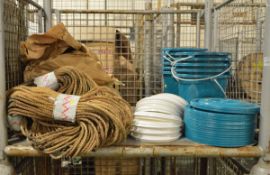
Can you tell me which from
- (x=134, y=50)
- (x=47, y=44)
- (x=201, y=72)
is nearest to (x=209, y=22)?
(x=134, y=50)

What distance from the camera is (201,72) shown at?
1.42m

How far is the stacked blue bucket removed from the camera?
1416mm

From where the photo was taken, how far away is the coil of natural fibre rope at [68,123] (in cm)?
102

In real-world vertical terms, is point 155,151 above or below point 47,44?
below

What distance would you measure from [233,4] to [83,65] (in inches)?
40.9

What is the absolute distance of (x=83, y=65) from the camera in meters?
1.46

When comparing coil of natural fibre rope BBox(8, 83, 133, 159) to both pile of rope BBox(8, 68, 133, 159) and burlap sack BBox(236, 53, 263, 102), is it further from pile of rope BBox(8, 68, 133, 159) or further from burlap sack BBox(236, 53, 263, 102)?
burlap sack BBox(236, 53, 263, 102)

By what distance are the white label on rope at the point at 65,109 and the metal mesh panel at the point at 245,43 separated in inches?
38.4

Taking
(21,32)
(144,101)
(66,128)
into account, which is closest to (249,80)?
(144,101)

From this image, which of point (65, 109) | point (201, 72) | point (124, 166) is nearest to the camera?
point (65, 109)

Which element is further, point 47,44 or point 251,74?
point 251,74

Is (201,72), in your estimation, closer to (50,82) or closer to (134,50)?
(50,82)

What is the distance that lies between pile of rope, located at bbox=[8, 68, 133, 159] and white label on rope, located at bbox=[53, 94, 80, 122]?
2cm

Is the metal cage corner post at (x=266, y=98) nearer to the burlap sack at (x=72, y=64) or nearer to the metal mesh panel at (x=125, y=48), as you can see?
the burlap sack at (x=72, y=64)
